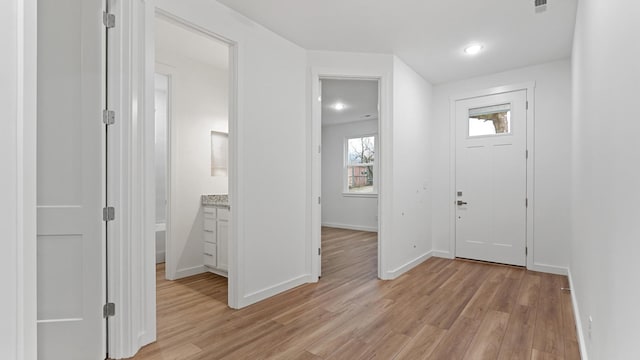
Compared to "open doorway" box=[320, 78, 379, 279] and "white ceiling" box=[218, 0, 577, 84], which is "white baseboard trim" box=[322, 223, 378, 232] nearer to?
"open doorway" box=[320, 78, 379, 279]

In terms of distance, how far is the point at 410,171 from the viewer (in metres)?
4.20

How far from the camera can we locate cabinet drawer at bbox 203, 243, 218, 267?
378cm

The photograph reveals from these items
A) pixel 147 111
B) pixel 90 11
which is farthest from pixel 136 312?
pixel 90 11

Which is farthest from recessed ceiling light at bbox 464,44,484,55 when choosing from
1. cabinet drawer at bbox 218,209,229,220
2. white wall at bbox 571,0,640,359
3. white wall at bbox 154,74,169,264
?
white wall at bbox 154,74,169,264

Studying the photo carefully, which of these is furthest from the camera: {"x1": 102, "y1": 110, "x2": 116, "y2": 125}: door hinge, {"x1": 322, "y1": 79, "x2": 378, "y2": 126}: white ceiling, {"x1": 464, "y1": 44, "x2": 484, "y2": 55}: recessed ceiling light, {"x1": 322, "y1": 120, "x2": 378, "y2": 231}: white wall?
{"x1": 322, "y1": 120, "x2": 378, "y2": 231}: white wall

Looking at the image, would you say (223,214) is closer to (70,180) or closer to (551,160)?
(70,180)

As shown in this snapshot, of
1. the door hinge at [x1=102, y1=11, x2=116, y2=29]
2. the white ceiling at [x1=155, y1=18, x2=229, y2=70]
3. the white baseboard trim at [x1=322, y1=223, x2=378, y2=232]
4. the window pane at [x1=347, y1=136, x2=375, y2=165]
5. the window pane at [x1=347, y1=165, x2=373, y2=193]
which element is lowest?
the white baseboard trim at [x1=322, y1=223, x2=378, y2=232]

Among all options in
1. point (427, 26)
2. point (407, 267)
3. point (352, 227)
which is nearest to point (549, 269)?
Result: point (407, 267)

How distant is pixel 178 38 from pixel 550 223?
16.4 feet

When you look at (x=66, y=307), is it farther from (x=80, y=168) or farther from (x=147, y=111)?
(x=147, y=111)

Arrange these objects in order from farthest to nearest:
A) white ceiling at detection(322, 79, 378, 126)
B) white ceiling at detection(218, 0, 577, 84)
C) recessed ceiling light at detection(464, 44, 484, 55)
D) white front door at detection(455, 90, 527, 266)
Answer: white ceiling at detection(322, 79, 378, 126), white front door at detection(455, 90, 527, 266), recessed ceiling light at detection(464, 44, 484, 55), white ceiling at detection(218, 0, 577, 84)

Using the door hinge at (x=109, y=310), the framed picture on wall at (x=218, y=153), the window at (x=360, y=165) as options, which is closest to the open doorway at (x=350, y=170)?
the window at (x=360, y=165)

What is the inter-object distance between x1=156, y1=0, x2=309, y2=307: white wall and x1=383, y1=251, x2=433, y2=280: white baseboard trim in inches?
39.4

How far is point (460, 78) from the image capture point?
15.0 ft
